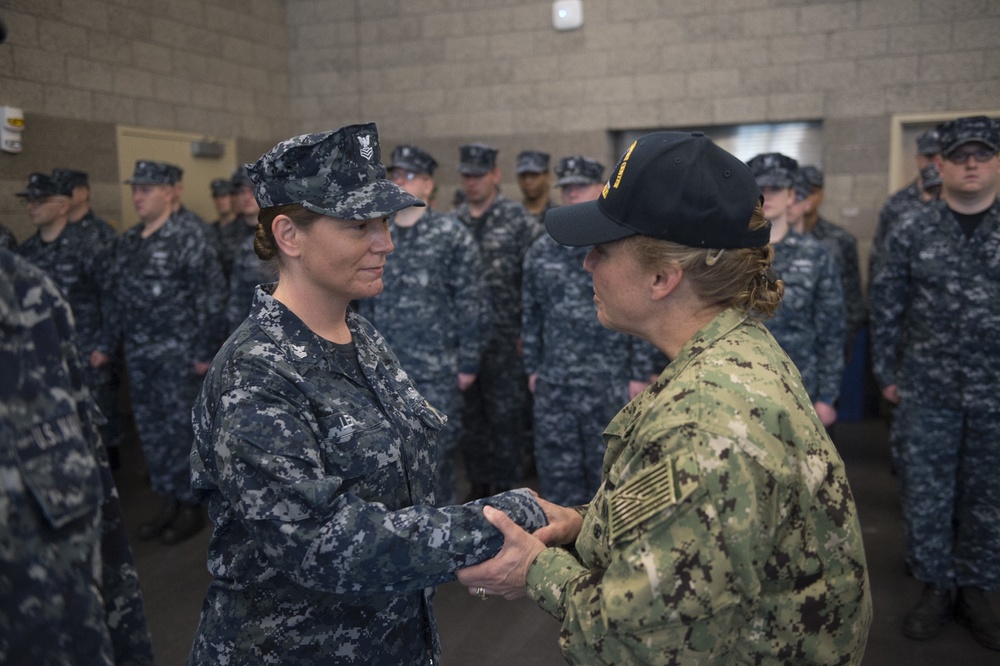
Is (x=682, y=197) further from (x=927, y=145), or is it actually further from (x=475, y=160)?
(x=927, y=145)

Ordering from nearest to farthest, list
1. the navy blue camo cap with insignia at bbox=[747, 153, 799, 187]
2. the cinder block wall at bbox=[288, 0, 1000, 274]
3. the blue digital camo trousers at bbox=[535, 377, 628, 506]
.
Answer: the navy blue camo cap with insignia at bbox=[747, 153, 799, 187] → the blue digital camo trousers at bbox=[535, 377, 628, 506] → the cinder block wall at bbox=[288, 0, 1000, 274]

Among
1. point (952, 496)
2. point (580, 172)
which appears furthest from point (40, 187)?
point (952, 496)

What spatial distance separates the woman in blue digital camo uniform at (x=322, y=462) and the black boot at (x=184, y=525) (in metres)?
2.82

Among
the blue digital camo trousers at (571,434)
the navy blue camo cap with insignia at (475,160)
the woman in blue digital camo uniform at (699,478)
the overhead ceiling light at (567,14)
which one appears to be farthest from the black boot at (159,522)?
the overhead ceiling light at (567,14)

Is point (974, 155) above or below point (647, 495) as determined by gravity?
above

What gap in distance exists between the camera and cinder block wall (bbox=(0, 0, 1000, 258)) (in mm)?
5637

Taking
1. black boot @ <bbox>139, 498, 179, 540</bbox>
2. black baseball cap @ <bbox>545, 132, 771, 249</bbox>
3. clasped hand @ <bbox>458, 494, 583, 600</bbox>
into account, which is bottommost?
black boot @ <bbox>139, 498, 179, 540</bbox>

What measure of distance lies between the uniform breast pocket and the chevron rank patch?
481 mm

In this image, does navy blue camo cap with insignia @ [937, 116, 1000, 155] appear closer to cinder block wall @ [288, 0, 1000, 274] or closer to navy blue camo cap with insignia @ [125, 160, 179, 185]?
cinder block wall @ [288, 0, 1000, 274]

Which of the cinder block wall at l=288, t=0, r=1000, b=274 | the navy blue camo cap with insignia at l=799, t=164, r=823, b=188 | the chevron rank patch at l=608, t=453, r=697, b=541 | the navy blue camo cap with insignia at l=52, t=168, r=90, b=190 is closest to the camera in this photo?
the chevron rank patch at l=608, t=453, r=697, b=541

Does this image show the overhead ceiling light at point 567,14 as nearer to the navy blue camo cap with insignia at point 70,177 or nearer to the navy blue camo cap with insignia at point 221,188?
the navy blue camo cap with insignia at point 221,188

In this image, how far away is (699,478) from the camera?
106cm

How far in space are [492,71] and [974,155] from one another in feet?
15.3

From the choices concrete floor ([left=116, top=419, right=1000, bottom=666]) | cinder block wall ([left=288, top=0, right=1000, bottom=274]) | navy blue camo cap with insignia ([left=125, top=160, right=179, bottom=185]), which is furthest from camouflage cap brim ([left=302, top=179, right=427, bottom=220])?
cinder block wall ([left=288, top=0, right=1000, bottom=274])
